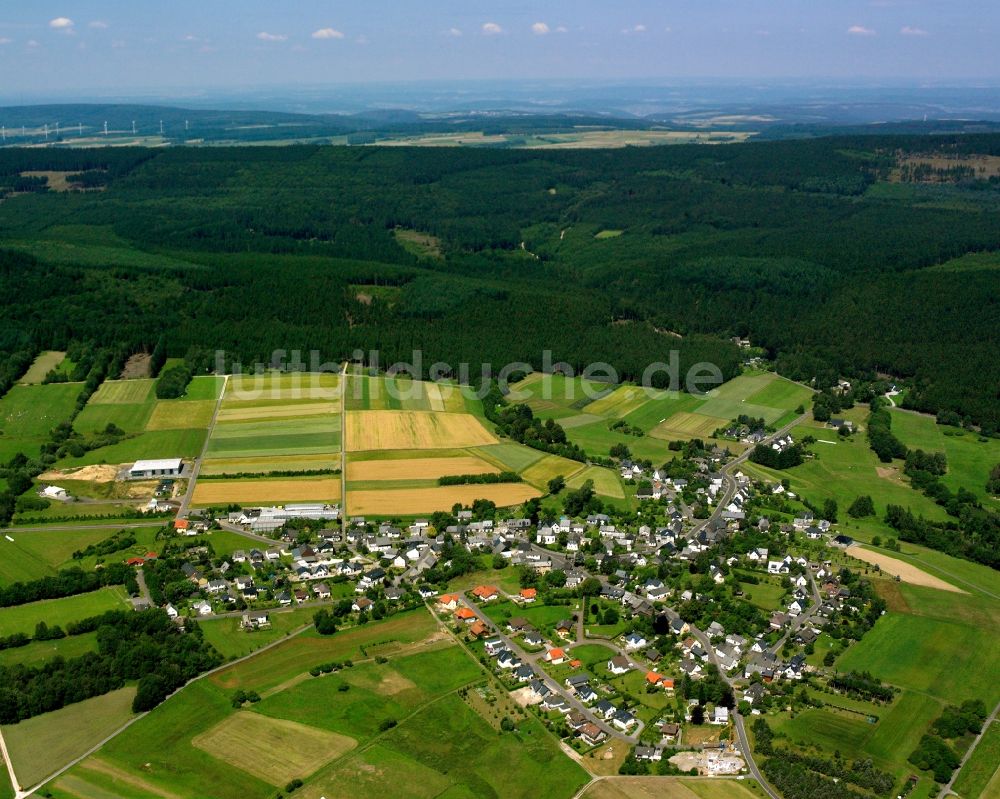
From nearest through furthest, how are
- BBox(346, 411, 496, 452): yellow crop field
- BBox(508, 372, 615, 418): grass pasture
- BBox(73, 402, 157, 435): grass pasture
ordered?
1. BBox(346, 411, 496, 452): yellow crop field
2. BBox(73, 402, 157, 435): grass pasture
3. BBox(508, 372, 615, 418): grass pasture

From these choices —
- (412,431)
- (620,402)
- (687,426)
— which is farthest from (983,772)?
(620,402)

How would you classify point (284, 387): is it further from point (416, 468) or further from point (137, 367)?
point (416, 468)

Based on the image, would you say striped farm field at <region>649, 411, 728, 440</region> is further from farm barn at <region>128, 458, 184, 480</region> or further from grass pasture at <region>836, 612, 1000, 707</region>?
farm barn at <region>128, 458, 184, 480</region>

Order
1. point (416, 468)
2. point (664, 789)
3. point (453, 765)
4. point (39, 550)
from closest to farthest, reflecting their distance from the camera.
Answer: point (664, 789) < point (453, 765) < point (39, 550) < point (416, 468)

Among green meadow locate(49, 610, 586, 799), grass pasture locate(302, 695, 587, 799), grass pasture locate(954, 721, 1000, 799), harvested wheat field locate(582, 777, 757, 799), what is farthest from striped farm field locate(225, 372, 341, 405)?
grass pasture locate(954, 721, 1000, 799)

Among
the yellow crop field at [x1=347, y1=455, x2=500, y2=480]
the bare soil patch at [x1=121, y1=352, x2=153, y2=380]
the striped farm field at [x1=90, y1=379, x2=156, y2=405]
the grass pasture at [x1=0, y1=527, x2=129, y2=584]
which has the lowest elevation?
the grass pasture at [x1=0, y1=527, x2=129, y2=584]

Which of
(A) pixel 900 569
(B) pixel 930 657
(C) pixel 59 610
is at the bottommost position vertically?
(B) pixel 930 657
